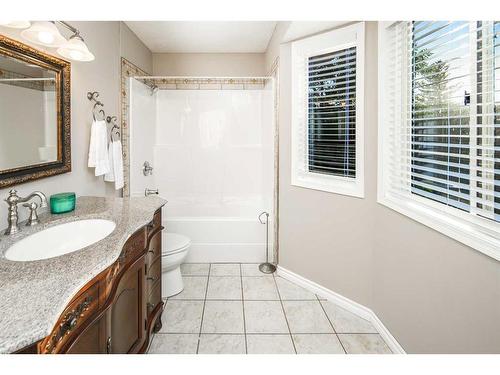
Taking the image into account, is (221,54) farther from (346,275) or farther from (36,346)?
(36,346)

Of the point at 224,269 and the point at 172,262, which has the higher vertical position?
the point at 172,262

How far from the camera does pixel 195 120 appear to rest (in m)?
3.47

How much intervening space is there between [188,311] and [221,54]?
2.88 m

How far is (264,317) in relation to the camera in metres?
2.08

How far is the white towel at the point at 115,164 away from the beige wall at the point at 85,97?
0.10 m

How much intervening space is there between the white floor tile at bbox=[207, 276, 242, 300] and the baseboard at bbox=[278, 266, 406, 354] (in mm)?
459

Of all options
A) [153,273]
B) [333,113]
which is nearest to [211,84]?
[333,113]

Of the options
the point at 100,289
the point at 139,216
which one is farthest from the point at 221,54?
the point at 100,289

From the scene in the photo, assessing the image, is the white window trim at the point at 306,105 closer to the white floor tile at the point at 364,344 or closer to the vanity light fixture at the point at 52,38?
the white floor tile at the point at 364,344

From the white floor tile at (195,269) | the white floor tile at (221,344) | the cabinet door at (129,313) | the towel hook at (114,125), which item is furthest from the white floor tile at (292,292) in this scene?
the towel hook at (114,125)

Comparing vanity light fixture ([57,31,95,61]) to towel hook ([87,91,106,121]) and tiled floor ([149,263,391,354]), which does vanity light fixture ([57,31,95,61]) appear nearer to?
towel hook ([87,91,106,121])

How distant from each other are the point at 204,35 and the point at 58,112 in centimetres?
182

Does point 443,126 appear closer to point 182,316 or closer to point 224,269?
point 182,316

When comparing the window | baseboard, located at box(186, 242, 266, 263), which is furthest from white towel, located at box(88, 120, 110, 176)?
the window
